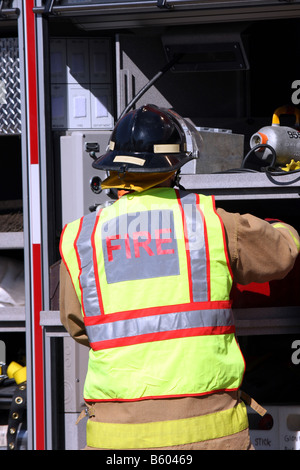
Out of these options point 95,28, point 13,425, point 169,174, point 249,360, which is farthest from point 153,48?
point 13,425

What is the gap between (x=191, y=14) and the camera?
2.97 metres

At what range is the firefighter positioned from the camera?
87.5 inches

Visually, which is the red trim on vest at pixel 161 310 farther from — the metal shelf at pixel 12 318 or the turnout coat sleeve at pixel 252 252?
the metal shelf at pixel 12 318

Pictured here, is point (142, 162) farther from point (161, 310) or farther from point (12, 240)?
point (12, 240)

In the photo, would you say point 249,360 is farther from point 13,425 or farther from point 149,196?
point 149,196

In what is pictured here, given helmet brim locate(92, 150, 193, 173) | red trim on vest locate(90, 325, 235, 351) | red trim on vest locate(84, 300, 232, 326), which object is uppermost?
helmet brim locate(92, 150, 193, 173)

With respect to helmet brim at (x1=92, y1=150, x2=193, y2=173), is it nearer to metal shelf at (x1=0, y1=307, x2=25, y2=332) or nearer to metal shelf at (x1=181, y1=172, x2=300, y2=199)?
metal shelf at (x1=181, y1=172, x2=300, y2=199)

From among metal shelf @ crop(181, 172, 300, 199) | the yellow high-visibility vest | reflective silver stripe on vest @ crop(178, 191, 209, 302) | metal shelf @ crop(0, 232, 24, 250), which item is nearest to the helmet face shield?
the yellow high-visibility vest

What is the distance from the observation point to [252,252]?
90.7 inches

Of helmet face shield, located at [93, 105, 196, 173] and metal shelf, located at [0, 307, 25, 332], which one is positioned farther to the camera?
metal shelf, located at [0, 307, 25, 332]

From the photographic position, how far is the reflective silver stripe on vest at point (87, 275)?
230cm

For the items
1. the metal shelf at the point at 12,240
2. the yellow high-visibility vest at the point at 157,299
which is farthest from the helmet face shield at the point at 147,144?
Result: the metal shelf at the point at 12,240

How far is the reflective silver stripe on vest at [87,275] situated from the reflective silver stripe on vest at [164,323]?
0.27 ft

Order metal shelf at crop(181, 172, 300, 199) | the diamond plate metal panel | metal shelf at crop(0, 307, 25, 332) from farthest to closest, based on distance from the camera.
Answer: the diamond plate metal panel → metal shelf at crop(0, 307, 25, 332) → metal shelf at crop(181, 172, 300, 199)
